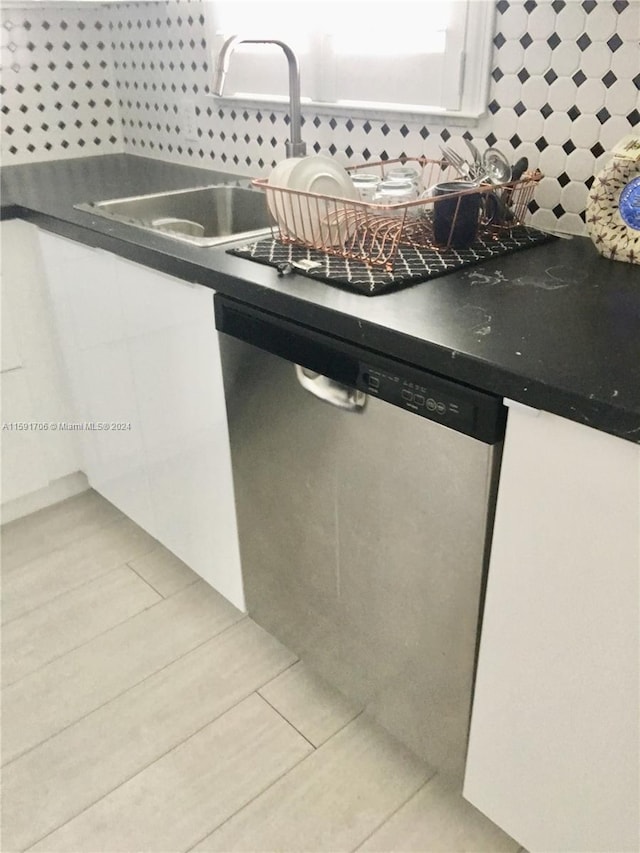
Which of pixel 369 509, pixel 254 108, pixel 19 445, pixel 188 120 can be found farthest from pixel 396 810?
pixel 188 120

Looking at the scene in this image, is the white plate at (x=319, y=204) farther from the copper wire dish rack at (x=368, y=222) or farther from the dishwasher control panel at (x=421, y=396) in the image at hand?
the dishwasher control panel at (x=421, y=396)

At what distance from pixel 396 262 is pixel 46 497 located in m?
1.49

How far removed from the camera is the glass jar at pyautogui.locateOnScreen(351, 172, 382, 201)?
1420 mm

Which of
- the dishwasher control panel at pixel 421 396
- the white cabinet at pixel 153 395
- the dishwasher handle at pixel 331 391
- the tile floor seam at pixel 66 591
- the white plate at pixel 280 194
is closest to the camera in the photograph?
the dishwasher control panel at pixel 421 396

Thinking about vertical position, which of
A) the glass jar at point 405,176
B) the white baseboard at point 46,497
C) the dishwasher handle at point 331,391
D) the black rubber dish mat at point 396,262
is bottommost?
the white baseboard at point 46,497

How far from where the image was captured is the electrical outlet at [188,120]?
215 centimetres

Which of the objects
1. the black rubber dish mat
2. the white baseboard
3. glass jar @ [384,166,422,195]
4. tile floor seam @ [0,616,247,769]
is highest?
glass jar @ [384,166,422,195]

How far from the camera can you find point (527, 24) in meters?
1.31

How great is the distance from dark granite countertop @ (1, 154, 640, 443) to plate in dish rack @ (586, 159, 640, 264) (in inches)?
1.0

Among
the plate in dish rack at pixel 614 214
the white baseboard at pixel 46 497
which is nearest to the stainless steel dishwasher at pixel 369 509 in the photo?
the plate in dish rack at pixel 614 214

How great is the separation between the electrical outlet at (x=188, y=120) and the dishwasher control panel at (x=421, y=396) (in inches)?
57.4

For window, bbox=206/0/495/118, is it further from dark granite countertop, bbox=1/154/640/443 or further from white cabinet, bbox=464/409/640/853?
white cabinet, bbox=464/409/640/853

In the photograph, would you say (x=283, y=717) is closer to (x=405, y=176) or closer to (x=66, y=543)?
(x=66, y=543)

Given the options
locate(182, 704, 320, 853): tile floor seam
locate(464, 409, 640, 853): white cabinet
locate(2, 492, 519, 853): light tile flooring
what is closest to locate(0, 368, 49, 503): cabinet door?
locate(2, 492, 519, 853): light tile flooring
